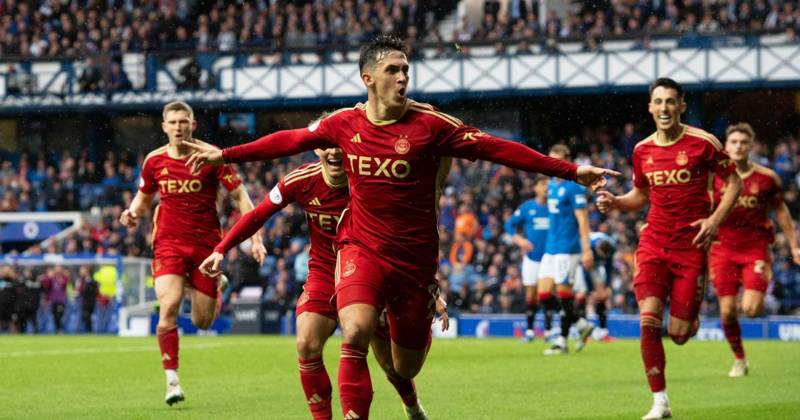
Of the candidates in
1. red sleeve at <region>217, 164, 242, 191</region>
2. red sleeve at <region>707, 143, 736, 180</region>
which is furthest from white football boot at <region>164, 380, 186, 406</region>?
red sleeve at <region>707, 143, 736, 180</region>

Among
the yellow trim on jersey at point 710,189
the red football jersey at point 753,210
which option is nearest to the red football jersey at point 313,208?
the yellow trim on jersey at point 710,189

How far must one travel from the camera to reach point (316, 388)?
8.99 meters

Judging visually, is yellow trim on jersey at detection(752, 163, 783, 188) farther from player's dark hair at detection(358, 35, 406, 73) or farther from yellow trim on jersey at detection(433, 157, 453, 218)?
player's dark hair at detection(358, 35, 406, 73)

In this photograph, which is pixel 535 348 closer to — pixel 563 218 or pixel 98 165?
pixel 563 218

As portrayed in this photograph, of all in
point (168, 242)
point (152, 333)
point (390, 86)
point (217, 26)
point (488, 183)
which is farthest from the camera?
point (217, 26)

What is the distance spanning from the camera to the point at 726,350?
1975 cm

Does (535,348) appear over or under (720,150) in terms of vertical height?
under

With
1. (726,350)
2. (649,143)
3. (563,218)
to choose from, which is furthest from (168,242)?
(726,350)

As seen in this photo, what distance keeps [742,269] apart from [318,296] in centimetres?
739

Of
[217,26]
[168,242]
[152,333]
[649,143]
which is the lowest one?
[152,333]

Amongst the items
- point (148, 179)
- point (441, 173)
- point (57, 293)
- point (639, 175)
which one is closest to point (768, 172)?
point (639, 175)

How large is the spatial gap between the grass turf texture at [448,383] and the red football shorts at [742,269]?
959 mm

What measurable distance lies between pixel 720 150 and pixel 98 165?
34.5 m

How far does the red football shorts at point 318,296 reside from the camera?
9.57 metres
